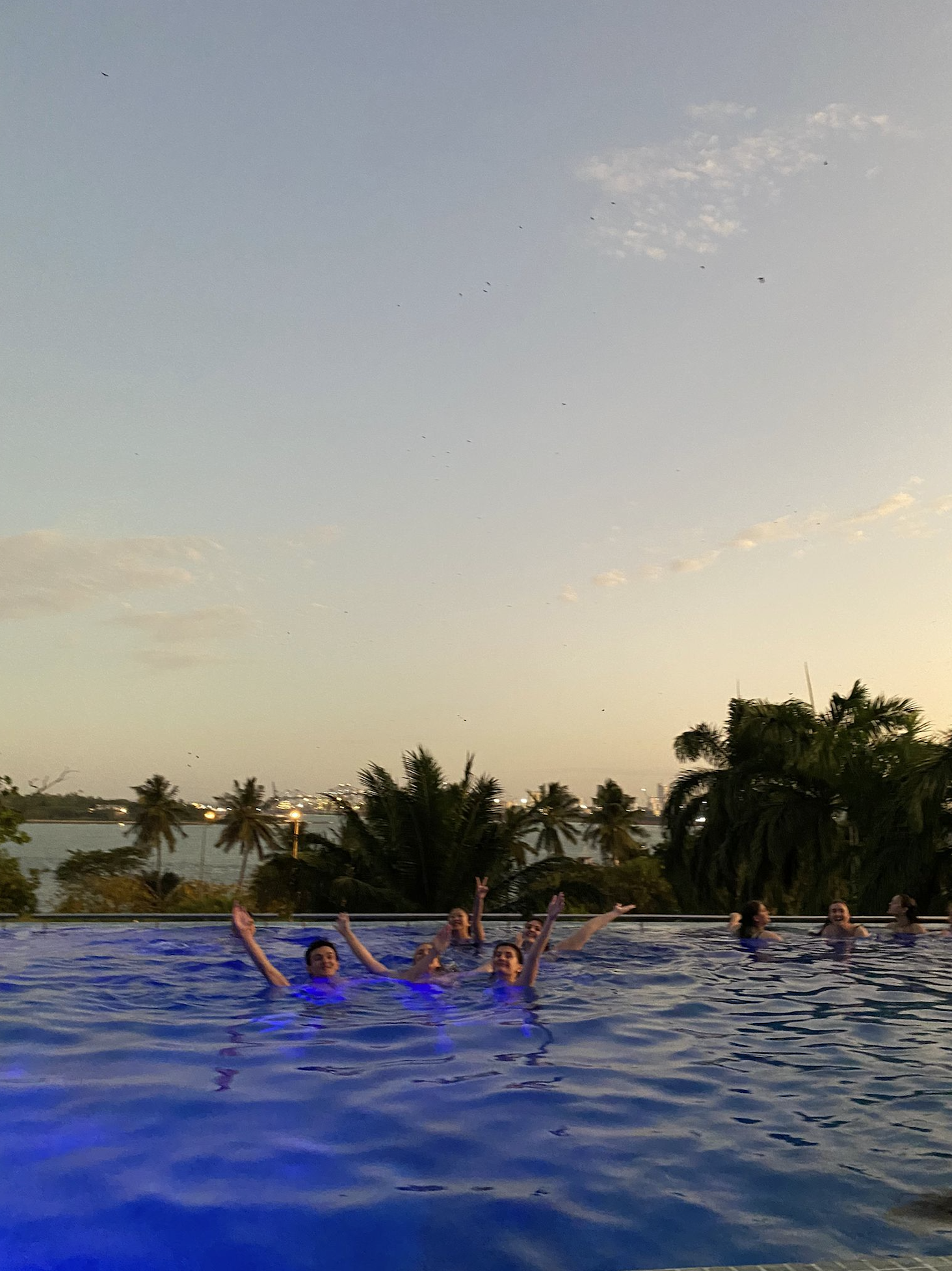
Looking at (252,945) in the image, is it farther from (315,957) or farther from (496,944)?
(496,944)

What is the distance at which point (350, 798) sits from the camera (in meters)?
17.6

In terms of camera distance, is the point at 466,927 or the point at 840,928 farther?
the point at 840,928

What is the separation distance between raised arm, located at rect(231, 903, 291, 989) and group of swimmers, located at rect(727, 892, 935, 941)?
5667mm

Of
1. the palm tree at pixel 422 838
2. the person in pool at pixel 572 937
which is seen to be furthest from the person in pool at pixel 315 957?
the palm tree at pixel 422 838

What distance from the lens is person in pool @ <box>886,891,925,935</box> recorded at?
11.7 meters

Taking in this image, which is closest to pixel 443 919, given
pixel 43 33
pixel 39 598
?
pixel 43 33

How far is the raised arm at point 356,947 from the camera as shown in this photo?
24.6 feet

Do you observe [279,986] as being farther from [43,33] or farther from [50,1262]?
[43,33]

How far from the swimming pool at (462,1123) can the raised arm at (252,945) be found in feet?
0.51

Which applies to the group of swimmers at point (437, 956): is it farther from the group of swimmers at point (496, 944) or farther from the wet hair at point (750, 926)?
the wet hair at point (750, 926)

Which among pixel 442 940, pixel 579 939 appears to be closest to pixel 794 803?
pixel 579 939

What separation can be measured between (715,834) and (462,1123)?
18424 mm

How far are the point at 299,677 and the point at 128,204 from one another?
698 inches

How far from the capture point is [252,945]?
783 cm
